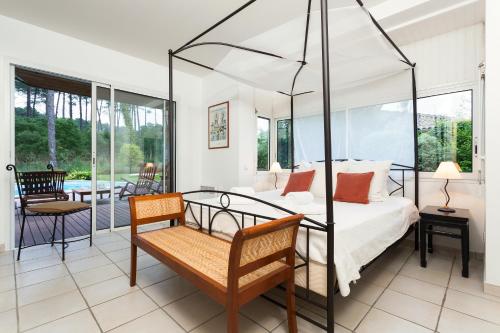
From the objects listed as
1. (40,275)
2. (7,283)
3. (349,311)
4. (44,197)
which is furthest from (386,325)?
(44,197)

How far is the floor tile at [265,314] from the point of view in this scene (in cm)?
157

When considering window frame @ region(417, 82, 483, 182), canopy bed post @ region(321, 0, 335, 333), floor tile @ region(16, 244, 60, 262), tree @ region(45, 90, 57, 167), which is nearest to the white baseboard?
window frame @ region(417, 82, 483, 182)

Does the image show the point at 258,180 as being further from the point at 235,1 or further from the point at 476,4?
the point at 476,4

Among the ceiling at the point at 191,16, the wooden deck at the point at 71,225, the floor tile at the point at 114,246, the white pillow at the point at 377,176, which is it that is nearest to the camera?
the ceiling at the point at 191,16

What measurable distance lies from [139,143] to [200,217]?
2308 millimetres

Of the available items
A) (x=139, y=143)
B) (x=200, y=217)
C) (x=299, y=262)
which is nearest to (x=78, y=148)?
(x=139, y=143)

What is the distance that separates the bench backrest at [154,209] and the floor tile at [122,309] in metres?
0.50

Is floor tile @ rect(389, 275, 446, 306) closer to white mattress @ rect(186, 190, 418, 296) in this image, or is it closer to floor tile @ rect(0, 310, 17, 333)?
white mattress @ rect(186, 190, 418, 296)

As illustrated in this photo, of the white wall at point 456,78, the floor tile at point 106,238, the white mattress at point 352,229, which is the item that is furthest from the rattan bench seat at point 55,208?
the white wall at point 456,78

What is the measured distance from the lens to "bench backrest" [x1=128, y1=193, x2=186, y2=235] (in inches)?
79.9

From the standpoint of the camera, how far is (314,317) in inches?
64.1

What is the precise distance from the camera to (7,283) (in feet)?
6.80

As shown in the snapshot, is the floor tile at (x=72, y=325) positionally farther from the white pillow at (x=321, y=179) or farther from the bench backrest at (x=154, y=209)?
the white pillow at (x=321, y=179)

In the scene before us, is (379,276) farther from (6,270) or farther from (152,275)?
(6,270)
